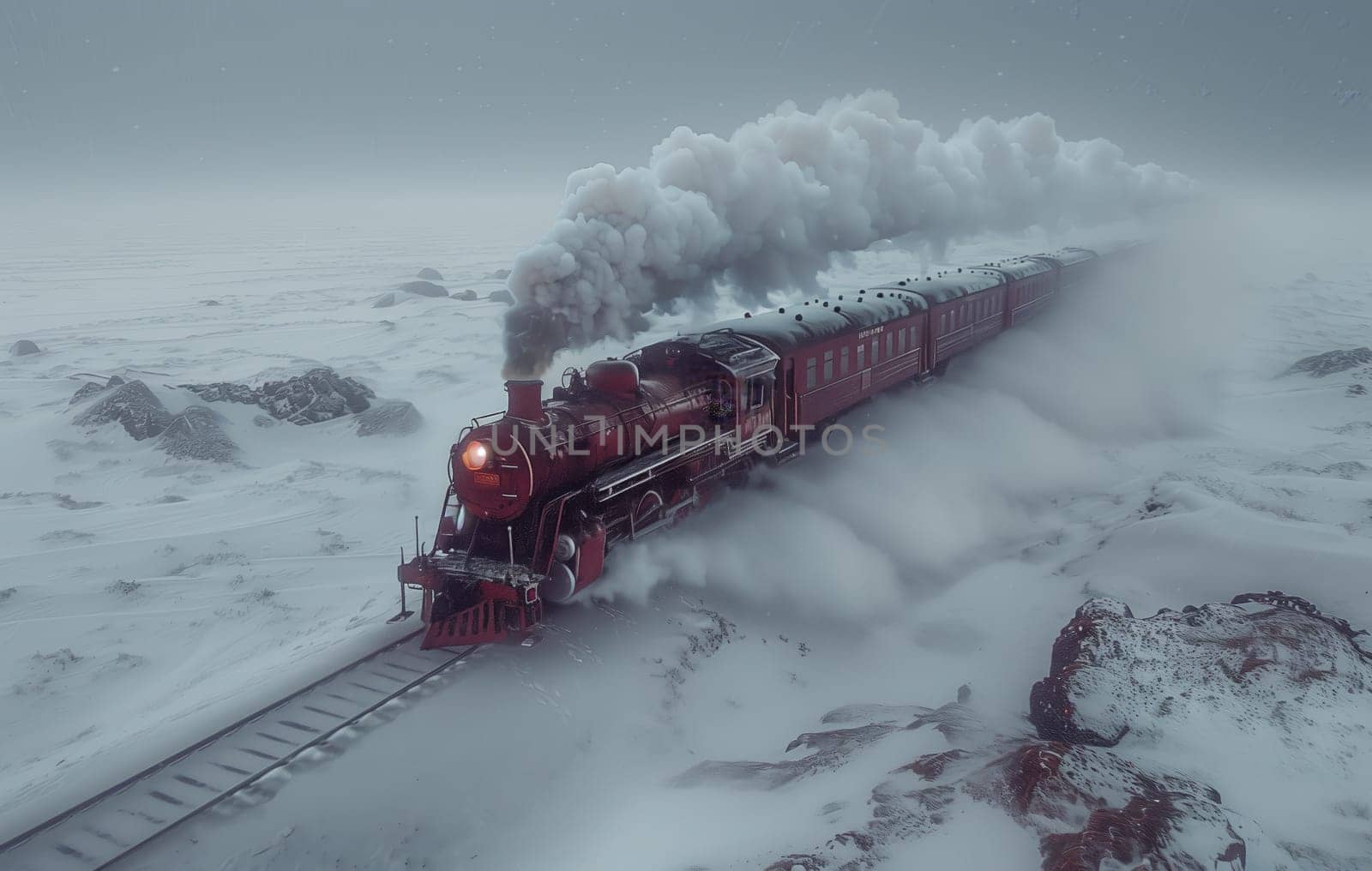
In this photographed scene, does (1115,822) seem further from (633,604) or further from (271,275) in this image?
(271,275)

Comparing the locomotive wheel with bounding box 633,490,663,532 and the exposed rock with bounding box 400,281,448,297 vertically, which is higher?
the exposed rock with bounding box 400,281,448,297

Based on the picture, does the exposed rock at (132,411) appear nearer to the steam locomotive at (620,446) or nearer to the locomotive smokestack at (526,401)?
Answer: the steam locomotive at (620,446)

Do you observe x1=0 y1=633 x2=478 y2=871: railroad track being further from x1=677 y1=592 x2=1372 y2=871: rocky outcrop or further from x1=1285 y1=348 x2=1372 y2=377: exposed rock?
x1=1285 y1=348 x2=1372 y2=377: exposed rock

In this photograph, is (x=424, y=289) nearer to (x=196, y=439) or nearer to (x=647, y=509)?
(x=196, y=439)

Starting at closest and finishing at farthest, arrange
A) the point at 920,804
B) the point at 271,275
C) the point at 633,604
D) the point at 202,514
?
1. the point at 920,804
2. the point at 633,604
3. the point at 202,514
4. the point at 271,275

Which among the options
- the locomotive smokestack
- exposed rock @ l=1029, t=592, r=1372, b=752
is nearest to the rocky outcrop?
exposed rock @ l=1029, t=592, r=1372, b=752

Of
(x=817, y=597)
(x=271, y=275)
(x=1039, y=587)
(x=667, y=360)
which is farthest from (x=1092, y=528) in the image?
(x=271, y=275)
